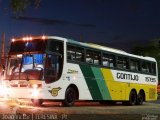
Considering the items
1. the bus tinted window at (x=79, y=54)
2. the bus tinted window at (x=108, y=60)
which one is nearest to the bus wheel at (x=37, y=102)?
the bus tinted window at (x=79, y=54)

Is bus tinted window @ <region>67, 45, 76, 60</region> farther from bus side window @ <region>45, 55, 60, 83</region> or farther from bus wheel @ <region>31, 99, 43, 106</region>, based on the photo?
bus wheel @ <region>31, 99, 43, 106</region>

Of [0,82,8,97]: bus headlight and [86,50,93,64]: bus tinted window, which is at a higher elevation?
[86,50,93,64]: bus tinted window

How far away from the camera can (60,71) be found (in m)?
23.4

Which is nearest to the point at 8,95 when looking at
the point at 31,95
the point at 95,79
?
the point at 31,95

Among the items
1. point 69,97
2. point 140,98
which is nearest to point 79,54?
point 69,97

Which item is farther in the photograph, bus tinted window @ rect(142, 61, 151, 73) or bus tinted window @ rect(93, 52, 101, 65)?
bus tinted window @ rect(142, 61, 151, 73)

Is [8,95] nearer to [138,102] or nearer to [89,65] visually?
[89,65]

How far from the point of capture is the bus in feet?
75.0

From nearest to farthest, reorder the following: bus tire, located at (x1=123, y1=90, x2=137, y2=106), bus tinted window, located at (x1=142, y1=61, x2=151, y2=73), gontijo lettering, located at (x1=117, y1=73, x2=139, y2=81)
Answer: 1. gontijo lettering, located at (x1=117, y1=73, x2=139, y2=81)
2. bus tire, located at (x1=123, y1=90, x2=137, y2=106)
3. bus tinted window, located at (x1=142, y1=61, x2=151, y2=73)

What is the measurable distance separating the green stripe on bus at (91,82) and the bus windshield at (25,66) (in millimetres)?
2925

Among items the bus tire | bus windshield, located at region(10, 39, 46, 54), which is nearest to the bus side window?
bus windshield, located at region(10, 39, 46, 54)

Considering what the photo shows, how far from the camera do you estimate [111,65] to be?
28375mm

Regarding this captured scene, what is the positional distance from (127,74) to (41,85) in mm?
8897

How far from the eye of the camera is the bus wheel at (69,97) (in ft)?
78.6
